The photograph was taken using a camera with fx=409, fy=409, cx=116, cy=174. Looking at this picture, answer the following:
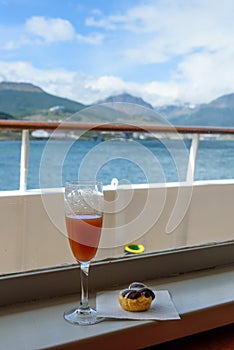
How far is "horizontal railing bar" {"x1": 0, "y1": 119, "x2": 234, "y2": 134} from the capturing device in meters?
1.49

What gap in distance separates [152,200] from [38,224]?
0.70 meters

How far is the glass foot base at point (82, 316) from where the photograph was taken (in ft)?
2.38

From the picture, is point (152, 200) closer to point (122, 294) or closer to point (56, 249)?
point (56, 249)

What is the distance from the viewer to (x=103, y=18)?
155 cm

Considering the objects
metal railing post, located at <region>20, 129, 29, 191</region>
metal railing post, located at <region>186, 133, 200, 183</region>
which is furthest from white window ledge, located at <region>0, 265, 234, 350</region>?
metal railing post, located at <region>186, 133, 200, 183</region>

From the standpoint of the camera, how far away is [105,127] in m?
1.75

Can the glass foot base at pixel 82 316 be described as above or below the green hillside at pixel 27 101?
below

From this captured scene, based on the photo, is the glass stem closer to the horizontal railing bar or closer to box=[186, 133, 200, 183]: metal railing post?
the horizontal railing bar

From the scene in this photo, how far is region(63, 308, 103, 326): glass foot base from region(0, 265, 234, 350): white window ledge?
12 mm

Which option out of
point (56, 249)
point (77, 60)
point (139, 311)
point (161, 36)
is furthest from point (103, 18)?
point (139, 311)

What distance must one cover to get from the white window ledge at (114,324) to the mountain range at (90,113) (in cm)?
68

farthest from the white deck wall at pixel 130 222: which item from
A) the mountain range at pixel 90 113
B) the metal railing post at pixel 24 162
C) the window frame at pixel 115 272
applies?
the mountain range at pixel 90 113

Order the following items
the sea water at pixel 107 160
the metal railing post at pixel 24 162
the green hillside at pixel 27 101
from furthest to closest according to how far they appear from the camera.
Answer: the metal railing post at pixel 24 162
the sea water at pixel 107 160
the green hillside at pixel 27 101

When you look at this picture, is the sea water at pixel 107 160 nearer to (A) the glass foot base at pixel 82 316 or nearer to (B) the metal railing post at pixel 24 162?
(B) the metal railing post at pixel 24 162
